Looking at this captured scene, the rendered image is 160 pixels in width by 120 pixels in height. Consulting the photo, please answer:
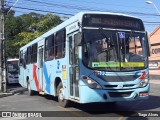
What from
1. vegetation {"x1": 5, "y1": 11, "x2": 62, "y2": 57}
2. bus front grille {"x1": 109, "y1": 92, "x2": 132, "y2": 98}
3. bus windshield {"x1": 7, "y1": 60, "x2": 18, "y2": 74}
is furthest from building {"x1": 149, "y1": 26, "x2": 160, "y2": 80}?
bus front grille {"x1": 109, "y1": 92, "x2": 132, "y2": 98}

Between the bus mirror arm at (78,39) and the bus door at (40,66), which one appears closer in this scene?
the bus mirror arm at (78,39)

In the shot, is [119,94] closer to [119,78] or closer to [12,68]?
[119,78]

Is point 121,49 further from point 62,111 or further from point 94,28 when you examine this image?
point 62,111

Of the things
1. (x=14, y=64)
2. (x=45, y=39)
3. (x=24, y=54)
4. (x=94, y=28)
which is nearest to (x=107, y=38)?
(x=94, y=28)

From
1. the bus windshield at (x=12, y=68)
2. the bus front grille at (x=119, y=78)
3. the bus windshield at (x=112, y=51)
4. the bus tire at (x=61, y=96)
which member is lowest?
the bus tire at (x=61, y=96)

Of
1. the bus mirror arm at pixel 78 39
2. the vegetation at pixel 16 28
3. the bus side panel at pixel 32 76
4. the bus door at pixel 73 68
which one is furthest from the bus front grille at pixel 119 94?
the vegetation at pixel 16 28

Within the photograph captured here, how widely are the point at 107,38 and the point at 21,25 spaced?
154ft

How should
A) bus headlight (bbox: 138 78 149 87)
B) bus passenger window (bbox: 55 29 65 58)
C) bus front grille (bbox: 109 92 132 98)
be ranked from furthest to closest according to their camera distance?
bus passenger window (bbox: 55 29 65 58) → bus headlight (bbox: 138 78 149 87) → bus front grille (bbox: 109 92 132 98)

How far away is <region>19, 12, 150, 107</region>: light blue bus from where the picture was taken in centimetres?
1034

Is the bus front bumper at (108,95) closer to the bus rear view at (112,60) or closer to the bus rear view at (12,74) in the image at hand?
the bus rear view at (112,60)

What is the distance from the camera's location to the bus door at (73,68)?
35.8ft

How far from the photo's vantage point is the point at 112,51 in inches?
418

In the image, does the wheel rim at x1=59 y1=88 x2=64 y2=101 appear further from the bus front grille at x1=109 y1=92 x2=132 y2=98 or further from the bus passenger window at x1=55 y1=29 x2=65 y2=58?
the bus front grille at x1=109 y1=92 x2=132 y2=98

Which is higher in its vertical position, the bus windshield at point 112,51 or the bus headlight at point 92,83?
the bus windshield at point 112,51
